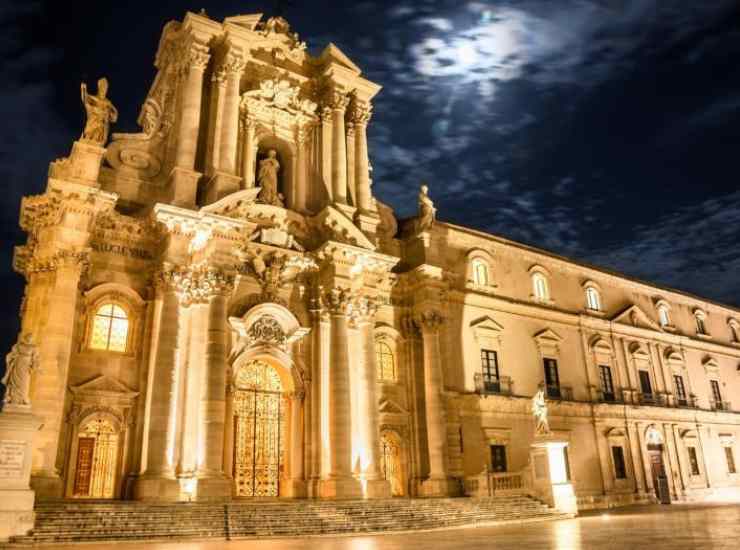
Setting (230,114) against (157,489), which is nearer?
(157,489)

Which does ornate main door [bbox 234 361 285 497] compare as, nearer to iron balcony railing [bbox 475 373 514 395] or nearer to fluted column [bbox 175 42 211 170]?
fluted column [bbox 175 42 211 170]

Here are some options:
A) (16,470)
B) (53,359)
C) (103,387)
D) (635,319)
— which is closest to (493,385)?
(635,319)

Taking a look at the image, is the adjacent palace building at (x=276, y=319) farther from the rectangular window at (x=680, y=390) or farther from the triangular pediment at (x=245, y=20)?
the rectangular window at (x=680, y=390)

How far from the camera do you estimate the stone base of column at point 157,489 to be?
19.1 m

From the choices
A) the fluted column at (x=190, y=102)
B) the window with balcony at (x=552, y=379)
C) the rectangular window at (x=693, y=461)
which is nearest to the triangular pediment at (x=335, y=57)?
the fluted column at (x=190, y=102)

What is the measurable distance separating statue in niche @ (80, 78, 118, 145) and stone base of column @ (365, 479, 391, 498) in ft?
50.4

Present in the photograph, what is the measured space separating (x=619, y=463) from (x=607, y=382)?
4522 millimetres

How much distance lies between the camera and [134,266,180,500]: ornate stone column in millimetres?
19359

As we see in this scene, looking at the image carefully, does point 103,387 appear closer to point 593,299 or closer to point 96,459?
point 96,459

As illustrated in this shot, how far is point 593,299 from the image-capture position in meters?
38.5

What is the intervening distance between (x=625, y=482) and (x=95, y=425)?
90.0ft

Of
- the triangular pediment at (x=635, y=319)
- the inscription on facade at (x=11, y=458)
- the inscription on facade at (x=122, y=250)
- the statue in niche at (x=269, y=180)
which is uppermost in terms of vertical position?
the statue in niche at (x=269, y=180)

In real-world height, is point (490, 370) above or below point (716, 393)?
below

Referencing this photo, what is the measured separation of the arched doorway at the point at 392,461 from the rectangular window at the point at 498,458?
4.73 meters
